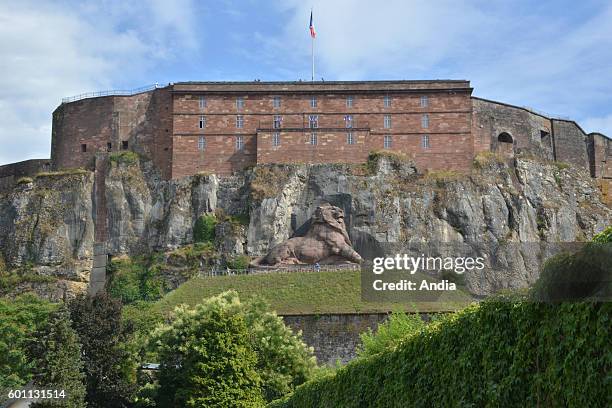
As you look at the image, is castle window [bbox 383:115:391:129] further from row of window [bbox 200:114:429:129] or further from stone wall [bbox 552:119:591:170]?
stone wall [bbox 552:119:591:170]

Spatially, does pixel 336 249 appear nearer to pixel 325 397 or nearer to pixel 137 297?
pixel 137 297

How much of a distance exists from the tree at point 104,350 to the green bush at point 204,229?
1094 inches

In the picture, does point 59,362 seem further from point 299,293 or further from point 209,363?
point 299,293

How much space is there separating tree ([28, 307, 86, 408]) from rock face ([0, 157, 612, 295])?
31802 mm

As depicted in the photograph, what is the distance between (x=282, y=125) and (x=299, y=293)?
2208 centimetres

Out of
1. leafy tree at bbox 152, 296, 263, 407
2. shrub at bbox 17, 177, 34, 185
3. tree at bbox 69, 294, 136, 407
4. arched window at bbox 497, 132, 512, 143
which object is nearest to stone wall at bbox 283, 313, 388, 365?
tree at bbox 69, 294, 136, 407

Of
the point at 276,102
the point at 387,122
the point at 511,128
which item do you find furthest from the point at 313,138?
the point at 511,128

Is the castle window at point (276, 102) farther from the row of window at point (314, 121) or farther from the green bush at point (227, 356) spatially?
the green bush at point (227, 356)

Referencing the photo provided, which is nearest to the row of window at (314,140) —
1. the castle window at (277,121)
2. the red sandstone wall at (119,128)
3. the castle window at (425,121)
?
the castle window at (425,121)

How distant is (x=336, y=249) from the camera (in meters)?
72.7

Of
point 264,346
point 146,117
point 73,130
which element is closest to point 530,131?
point 146,117

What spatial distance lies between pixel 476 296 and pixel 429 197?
11249mm

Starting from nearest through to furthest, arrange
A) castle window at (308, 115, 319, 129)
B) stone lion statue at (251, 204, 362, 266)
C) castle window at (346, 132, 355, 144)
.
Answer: stone lion statue at (251, 204, 362, 266) < castle window at (346, 132, 355, 144) < castle window at (308, 115, 319, 129)

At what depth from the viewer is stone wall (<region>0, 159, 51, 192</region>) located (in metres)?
85.9
